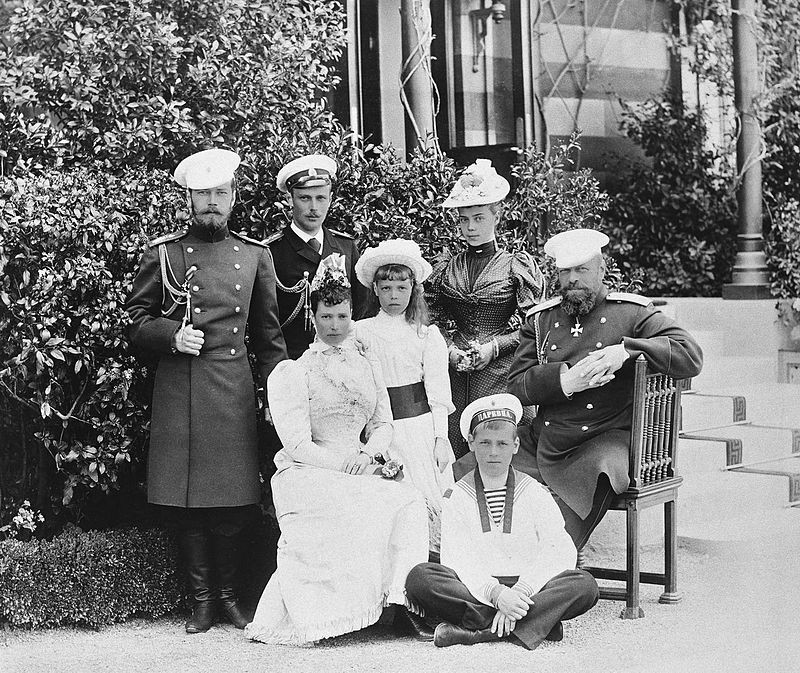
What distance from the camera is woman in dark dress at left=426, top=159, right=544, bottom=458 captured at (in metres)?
5.21

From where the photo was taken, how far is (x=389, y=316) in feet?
16.2

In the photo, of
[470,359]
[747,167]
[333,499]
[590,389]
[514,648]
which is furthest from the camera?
[747,167]

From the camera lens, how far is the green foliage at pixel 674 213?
374 inches

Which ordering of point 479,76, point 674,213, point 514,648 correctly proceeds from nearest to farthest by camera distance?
point 514,648
point 479,76
point 674,213

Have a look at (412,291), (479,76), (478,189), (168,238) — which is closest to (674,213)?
(479,76)

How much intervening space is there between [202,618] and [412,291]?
1614 mm

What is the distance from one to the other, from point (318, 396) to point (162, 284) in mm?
808

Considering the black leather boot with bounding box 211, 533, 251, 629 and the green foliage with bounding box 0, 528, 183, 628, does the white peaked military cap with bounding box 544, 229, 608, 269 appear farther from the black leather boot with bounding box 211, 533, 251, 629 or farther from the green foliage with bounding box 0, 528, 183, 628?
the green foliage with bounding box 0, 528, 183, 628

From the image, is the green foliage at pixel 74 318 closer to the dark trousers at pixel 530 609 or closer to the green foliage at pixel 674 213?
the dark trousers at pixel 530 609

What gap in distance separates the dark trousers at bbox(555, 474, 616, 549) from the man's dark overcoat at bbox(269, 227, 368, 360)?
4.27ft

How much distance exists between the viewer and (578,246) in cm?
479

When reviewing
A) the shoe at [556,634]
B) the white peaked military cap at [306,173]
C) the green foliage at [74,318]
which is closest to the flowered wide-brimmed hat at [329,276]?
the white peaked military cap at [306,173]

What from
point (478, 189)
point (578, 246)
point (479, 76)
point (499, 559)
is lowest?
point (499, 559)

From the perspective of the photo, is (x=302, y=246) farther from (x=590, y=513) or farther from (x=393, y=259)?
(x=590, y=513)
